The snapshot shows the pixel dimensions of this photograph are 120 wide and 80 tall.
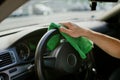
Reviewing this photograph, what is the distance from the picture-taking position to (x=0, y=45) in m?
A: 2.45

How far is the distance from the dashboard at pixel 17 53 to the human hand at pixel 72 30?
1.44 ft

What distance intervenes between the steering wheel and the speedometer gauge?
434mm

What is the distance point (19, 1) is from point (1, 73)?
95 centimetres

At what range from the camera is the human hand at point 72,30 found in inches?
77.7

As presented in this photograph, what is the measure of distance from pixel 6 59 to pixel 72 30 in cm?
64

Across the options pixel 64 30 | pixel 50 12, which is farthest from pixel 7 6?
pixel 50 12

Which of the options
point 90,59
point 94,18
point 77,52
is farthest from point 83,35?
point 94,18

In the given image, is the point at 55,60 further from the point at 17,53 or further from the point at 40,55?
the point at 17,53

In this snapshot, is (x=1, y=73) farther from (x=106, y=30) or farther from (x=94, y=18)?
(x=94, y=18)

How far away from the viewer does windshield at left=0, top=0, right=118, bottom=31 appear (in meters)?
3.49

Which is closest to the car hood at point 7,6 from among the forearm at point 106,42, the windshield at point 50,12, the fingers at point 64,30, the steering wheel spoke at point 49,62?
the fingers at point 64,30

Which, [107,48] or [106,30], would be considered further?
[106,30]

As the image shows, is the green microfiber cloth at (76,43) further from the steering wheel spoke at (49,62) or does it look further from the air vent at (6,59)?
the air vent at (6,59)

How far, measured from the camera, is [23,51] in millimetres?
2574
